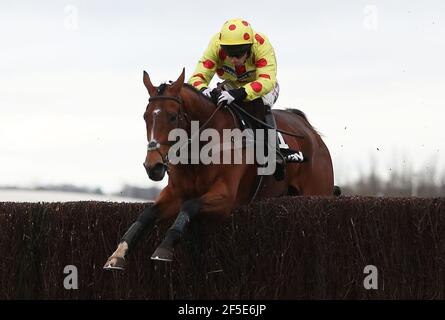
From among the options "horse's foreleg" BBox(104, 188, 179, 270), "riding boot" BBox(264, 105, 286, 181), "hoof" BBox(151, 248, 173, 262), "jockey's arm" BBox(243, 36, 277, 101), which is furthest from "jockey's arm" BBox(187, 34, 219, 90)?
"hoof" BBox(151, 248, 173, 262)

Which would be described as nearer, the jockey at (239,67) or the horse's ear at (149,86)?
the horse's ear at (149,86)

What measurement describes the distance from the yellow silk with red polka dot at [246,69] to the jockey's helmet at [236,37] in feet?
0.57

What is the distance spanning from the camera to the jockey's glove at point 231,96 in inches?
333

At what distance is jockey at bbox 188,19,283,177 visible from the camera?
8.70 meters

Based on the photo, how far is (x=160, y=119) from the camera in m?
7.45

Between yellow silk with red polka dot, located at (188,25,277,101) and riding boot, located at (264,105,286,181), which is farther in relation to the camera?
riding boot, located at (264,105,286,181)

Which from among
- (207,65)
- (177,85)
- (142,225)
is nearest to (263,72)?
(207,65)

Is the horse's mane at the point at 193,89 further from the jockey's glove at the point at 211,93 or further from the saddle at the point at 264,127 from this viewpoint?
the saddle at the point at 264,127

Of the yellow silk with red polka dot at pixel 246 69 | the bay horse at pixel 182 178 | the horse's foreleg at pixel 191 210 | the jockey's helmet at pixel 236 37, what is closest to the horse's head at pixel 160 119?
the bay horse at pixel 182 178

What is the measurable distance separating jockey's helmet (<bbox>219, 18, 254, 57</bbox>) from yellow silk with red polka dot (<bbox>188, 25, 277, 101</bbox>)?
0.57 feet

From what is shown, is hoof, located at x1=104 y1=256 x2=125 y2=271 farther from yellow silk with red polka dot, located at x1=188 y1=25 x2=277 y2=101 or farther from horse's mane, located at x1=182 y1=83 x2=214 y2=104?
yellow silk with red polka dot, located at x1=188 y1=25 x2=277 y2=101

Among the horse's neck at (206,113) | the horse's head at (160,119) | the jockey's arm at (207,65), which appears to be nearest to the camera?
the horse's head at (160,119)

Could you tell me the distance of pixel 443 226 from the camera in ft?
26.0

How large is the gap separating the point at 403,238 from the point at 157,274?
2350mm
